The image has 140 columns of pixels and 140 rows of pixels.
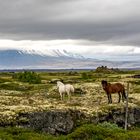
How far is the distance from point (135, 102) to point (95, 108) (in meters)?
8.96

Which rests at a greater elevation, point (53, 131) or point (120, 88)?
point (120, 88)

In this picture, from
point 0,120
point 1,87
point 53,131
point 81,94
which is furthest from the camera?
point 1,87

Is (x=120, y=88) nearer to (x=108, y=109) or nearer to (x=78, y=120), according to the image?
(x=108, y=109)

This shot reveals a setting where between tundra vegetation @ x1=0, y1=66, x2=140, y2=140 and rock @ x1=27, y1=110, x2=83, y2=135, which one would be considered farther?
rock @ x1=27, y1=110, x2=83, y2=135

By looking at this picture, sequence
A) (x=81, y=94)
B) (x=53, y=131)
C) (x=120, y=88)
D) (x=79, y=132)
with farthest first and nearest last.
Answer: (x=81, y=94)
(x=120, y=88)
(x=53, y=131)
(x=79, y=132)

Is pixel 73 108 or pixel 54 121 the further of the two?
pixel 73 108

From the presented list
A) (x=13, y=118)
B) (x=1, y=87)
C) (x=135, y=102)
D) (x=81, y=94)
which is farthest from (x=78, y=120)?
(x=1, y=87)

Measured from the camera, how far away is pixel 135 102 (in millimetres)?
53750

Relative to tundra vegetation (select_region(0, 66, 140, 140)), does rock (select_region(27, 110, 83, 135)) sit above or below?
below

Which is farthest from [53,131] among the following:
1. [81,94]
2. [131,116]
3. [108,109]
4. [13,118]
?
[81,94]

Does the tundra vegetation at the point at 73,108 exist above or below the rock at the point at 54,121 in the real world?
above

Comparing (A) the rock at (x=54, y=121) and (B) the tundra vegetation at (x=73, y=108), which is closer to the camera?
(B) the tundra vegetation at (x=73, y=108)

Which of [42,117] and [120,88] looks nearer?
[42,117]

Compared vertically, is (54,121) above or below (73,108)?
below
